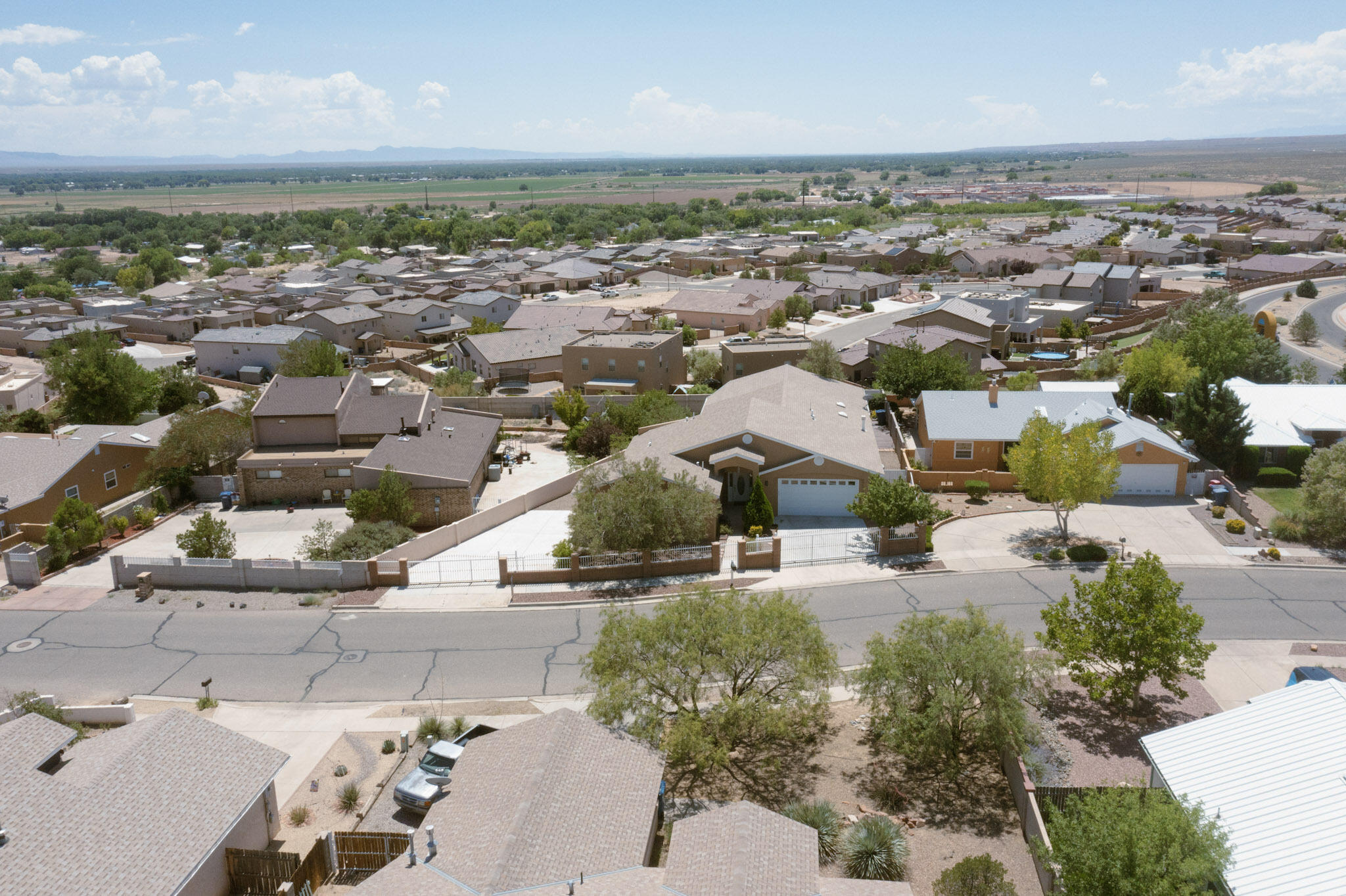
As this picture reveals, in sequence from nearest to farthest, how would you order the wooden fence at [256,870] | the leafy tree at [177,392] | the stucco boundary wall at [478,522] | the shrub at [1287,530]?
1. the wooden fence at [256,870]
2. the shrub at [1287,530]
3. the stucco boundary wall at [478,522]
4. the leafy tree at [177,392]

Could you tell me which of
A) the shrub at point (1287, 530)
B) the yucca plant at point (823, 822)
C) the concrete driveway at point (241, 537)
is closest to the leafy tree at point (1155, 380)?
the shrub at point (1287, 530)

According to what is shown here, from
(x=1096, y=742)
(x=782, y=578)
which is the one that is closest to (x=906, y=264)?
(x=782, y=578)

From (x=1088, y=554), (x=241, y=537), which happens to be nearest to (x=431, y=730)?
(x=241, y=537)

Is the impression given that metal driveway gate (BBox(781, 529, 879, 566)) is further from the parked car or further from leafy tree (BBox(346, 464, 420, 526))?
leafy tree (BBox(346, 464, 420, 526))

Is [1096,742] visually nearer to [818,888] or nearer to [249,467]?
[818,888]

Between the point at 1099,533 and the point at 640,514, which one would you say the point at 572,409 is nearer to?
the point at 640,514

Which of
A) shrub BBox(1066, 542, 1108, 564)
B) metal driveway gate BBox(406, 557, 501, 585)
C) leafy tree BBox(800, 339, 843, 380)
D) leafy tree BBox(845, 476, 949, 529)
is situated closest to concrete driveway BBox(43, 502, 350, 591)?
metal driveway gate BBox(406, 557, 501, 585)

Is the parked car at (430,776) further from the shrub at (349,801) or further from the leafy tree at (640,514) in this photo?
the leafy tree at (640,514)
